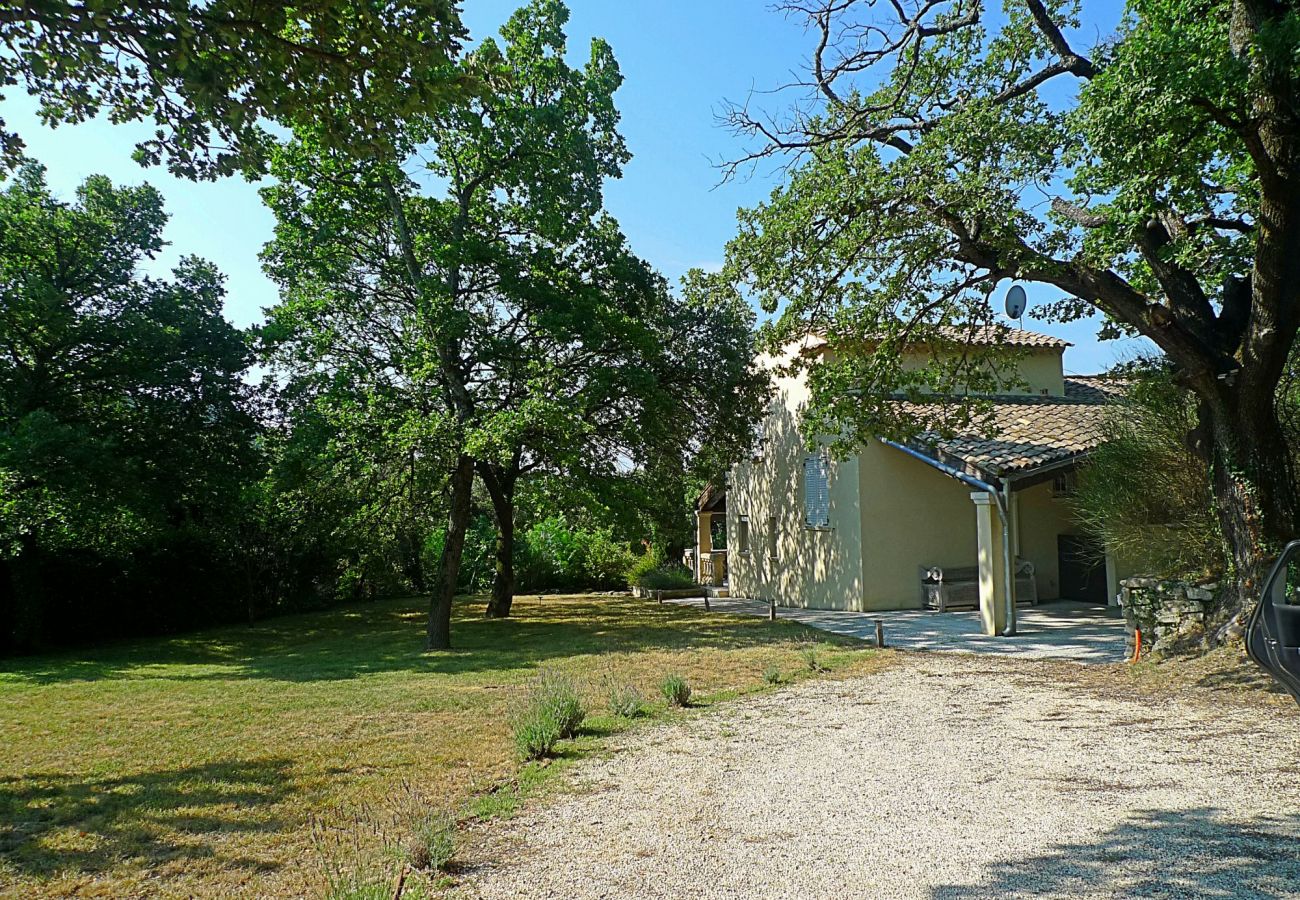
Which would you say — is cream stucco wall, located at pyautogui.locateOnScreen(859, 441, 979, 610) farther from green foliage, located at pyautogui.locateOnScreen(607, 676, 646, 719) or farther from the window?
green foliage, located at pyautogui.locateOnScreen(607, 676, 646, 719)

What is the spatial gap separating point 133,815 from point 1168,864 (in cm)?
596

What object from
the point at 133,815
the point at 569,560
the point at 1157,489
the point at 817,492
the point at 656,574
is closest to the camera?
the point at 133,815

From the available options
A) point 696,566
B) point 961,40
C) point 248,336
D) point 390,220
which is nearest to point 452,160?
point 390,220

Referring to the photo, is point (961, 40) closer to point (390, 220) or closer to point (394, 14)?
point (394, 14)

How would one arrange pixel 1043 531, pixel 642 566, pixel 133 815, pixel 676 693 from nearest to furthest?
pixel 133 815, pixel 676 693, pixel 1043 531, pixel 642 566

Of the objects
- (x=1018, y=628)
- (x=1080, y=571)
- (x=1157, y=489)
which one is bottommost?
(x=1018, y=628)

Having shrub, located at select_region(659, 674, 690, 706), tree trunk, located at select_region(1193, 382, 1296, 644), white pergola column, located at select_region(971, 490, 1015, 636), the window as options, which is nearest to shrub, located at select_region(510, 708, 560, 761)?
shrub, located at select_region(659, 674, 690, 706)

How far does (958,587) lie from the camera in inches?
630

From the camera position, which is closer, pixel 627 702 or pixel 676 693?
pixel 627 702

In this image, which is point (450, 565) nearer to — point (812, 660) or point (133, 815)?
point (812, 660)

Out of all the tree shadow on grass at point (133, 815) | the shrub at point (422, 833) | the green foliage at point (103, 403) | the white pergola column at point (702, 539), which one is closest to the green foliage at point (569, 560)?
the white pergola column at point (702, 539)

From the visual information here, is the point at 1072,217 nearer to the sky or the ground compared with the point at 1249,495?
nearer to the sky

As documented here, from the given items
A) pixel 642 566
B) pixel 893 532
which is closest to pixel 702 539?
pixel 642 566

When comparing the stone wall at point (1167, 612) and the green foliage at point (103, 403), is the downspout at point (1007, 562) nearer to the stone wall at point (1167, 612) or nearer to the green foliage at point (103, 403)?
the stone wall at point (1167, 612)
